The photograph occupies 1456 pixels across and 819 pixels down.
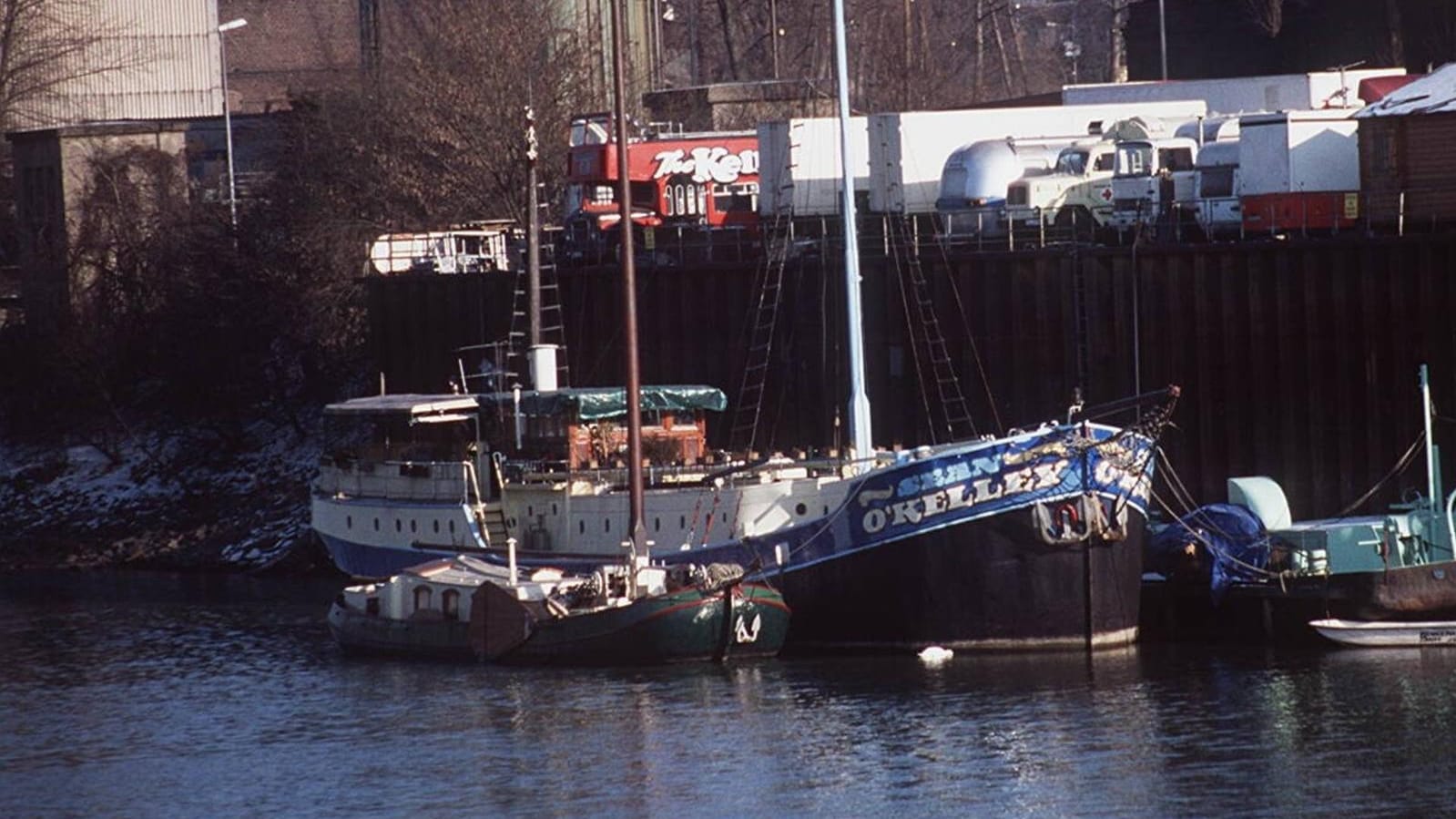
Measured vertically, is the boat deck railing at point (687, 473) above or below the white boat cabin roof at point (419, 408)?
below

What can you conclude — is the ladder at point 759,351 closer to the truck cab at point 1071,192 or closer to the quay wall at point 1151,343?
the quay wall at point 1151,343

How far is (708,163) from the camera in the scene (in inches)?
2501

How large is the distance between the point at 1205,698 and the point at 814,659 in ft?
21.7

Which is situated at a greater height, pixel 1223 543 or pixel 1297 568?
pixel 1223 543

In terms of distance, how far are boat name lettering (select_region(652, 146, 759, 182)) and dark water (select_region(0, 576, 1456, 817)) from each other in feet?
78.9

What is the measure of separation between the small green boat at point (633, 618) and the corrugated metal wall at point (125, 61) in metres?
51.7

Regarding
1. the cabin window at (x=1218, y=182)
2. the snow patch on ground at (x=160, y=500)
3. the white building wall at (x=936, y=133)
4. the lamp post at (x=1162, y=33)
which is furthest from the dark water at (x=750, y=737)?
the lamp post at (x=1162, y=33)

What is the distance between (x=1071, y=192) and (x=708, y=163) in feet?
43.2

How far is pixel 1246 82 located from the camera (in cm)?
6525

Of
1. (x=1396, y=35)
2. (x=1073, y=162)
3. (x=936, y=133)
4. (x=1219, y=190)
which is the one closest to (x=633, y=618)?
(x=1219, y=190)

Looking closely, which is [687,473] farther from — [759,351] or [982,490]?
[759,351]

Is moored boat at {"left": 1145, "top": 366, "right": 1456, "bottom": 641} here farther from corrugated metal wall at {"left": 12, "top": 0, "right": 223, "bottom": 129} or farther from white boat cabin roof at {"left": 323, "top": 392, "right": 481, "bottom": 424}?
corrugated metal wall at {"left": 12, "top": 0, "right": 223, "bottom": 129}

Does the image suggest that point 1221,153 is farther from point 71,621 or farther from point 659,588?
point 71,621

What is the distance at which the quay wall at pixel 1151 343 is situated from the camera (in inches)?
1671
